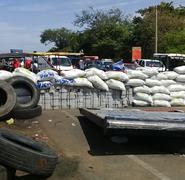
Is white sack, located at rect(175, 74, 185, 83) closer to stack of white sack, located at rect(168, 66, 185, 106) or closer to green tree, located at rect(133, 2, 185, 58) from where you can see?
stack of white sack, located at rect(168, 66, 185, 106)

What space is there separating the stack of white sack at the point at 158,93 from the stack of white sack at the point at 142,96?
7.1 inches

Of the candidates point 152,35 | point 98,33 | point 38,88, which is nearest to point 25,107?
point 38,88

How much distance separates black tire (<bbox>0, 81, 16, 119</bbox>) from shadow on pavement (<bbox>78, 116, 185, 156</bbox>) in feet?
6.04

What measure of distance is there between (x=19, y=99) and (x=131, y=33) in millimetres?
61865

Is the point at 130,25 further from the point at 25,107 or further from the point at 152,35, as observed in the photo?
the point at 25,107

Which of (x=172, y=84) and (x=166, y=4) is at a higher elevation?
(x=166, y=4)

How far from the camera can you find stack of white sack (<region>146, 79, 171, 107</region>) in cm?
1552

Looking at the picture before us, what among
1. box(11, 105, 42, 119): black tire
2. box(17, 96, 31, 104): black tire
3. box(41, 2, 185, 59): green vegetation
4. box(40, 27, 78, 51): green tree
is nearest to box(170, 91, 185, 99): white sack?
box(17, 96, 31, 104): black tire

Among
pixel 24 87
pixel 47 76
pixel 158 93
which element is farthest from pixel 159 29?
pixel 24 87

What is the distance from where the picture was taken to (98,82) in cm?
1471

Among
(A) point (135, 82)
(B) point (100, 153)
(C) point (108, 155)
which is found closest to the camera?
(C) point (108, 155)

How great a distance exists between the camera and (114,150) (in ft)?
31.1

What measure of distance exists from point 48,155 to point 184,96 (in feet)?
31.6

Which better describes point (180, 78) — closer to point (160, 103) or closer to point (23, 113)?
point (160, 103)
